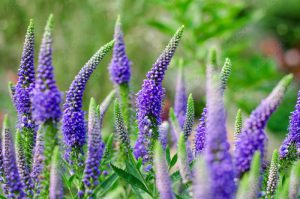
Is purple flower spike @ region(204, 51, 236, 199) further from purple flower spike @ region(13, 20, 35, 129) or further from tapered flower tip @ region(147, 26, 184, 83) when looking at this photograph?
purple flower spike @ region(13, 20, 35, 129)

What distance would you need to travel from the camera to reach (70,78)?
27.9ft

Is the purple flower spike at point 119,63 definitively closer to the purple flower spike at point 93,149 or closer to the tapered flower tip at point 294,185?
the purple flower spike at point 93,149

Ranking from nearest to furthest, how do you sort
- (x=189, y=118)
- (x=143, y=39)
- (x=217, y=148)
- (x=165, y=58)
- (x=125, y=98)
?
(x=217, y=148), (x=165, y=58), (x=189, y=118), (x=125, y=98), (x=143, y=39)

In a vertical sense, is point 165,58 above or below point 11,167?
above

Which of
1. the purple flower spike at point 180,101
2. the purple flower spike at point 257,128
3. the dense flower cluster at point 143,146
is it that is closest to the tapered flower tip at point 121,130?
the dense flower cluster at point 143,146

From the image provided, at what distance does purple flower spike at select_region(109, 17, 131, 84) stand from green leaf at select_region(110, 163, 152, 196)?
72 centimetres

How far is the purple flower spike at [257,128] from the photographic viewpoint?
1.55 meters

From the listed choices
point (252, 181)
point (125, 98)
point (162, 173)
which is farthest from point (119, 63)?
point (252, 181)

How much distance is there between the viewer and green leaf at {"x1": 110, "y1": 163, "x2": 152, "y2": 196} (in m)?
2.00

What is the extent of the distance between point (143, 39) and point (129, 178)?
782cm

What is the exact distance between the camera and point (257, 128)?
1.62 meters

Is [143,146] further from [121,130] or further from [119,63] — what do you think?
A: [119,63]

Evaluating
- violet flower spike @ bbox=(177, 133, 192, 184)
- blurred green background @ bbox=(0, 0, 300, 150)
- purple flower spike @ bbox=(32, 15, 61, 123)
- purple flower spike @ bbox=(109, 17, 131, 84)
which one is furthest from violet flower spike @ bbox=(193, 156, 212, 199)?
blurred green background @ bbox=(0, 0, 300, 150)

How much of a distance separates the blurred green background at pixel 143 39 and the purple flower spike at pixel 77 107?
4.48 meters
